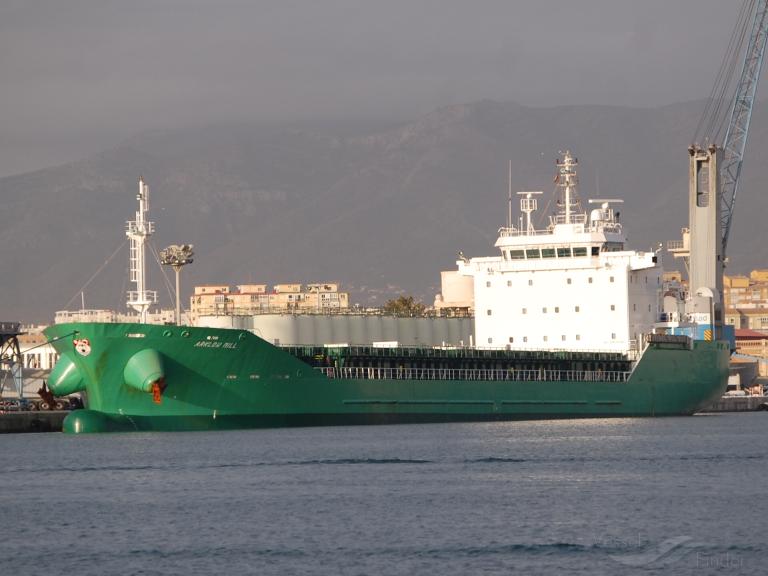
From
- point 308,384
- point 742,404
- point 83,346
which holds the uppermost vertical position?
point 83,346

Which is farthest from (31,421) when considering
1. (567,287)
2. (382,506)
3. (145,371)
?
(382,506)

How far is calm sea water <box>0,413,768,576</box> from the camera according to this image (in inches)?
1003

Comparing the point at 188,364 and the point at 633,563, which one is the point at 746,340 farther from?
the point at 633,563

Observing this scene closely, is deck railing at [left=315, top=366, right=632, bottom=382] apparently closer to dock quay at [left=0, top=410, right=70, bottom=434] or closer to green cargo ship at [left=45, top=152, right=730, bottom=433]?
green cargo ship at [left=45, top=152, right=730, bottom=433]

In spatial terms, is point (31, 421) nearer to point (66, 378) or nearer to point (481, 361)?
point (66, 378)

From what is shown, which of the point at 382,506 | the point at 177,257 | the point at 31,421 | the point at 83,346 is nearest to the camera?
the point at 382,506

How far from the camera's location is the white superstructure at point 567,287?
62.2m

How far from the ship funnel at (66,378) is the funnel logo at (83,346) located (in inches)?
63.8

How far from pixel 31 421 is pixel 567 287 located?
2125 cm

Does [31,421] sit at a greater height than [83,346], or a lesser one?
lesser

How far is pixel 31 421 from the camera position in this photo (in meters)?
57.8

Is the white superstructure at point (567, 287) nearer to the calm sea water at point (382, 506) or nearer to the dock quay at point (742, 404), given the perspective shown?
the calm sea water at point (382, 506)

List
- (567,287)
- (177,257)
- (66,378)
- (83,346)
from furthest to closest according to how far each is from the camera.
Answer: (567,287) < (177,257) < (66,378) < (83,346)

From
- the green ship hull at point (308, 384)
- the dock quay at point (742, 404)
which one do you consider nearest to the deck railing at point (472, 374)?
the green ship hull at point (308, 384)
